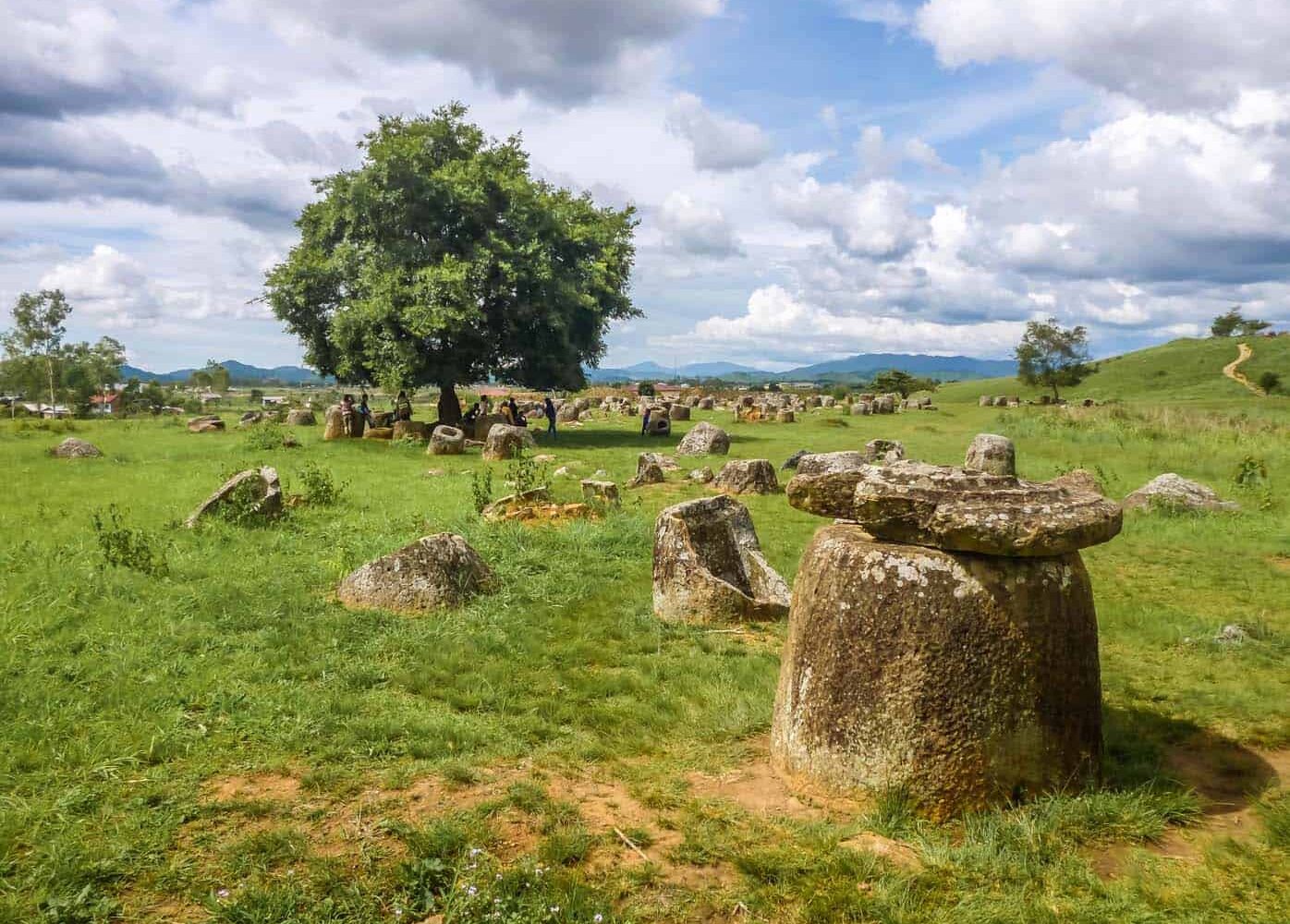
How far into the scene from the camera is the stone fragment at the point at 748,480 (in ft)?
60.1

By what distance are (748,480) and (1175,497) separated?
28.5 ft

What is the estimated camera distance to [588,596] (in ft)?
33.0

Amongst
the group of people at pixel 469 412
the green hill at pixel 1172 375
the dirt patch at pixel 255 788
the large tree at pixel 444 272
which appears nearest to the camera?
the dirt patch at pixel 255 788

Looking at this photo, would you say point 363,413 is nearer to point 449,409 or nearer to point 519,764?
point 449,409

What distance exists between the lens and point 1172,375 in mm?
78562

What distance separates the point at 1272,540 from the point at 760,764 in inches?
505

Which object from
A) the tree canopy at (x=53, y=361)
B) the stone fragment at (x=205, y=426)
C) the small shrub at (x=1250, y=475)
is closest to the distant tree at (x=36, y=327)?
the tree canopy at (x=53, y=361)

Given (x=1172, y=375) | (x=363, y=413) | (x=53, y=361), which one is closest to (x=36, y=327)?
(x=53, y=361)

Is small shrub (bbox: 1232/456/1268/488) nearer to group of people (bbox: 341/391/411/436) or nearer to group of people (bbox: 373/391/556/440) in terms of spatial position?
group of people (bbox: 373/391/556/440)

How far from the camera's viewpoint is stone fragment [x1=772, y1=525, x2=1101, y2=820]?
4969 millimetres

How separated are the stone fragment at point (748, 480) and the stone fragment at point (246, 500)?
30.8ft

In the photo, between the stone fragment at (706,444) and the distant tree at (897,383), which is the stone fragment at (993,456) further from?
the distant tree at (897,383)

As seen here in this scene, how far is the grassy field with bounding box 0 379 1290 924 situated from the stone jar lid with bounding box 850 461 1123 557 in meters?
1.68

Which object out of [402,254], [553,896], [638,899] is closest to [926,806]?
[638,899]
